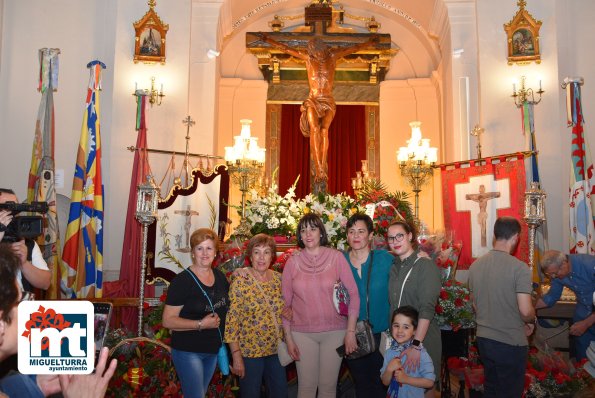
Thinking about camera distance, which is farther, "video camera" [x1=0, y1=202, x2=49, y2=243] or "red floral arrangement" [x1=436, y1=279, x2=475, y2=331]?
"red floral arrangement" [x1=436, y1=279, x2=475, y2=331]

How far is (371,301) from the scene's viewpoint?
3.74 metres

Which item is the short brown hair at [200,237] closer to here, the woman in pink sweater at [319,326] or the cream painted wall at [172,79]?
the woman in pink sweater at [319,326]

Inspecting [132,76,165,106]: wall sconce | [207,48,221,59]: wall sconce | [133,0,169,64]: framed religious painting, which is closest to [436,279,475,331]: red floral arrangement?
[132,76,165,106]: wall sconce

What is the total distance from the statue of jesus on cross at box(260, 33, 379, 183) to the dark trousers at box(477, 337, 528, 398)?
15.8 ft

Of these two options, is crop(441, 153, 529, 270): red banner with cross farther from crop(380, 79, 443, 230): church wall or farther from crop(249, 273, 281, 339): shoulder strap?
crop(249, 273, 281, 339): shoulder strap

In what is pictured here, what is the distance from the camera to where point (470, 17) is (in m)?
8.77

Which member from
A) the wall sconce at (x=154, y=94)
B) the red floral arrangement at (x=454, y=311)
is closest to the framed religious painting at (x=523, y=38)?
the red floral arrangement at (x=454, y=311)

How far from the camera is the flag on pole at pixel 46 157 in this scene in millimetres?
5730

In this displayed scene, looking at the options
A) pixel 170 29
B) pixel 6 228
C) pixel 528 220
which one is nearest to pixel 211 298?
pixel 6 228

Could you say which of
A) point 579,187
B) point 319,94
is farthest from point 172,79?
point 579,187

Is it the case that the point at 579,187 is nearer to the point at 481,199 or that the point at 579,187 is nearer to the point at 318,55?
the point at 481,199

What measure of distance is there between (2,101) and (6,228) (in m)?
6.20

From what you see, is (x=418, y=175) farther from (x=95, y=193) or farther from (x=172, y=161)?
(x=95, y=193)

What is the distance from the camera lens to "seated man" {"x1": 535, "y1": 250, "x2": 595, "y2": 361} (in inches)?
176
